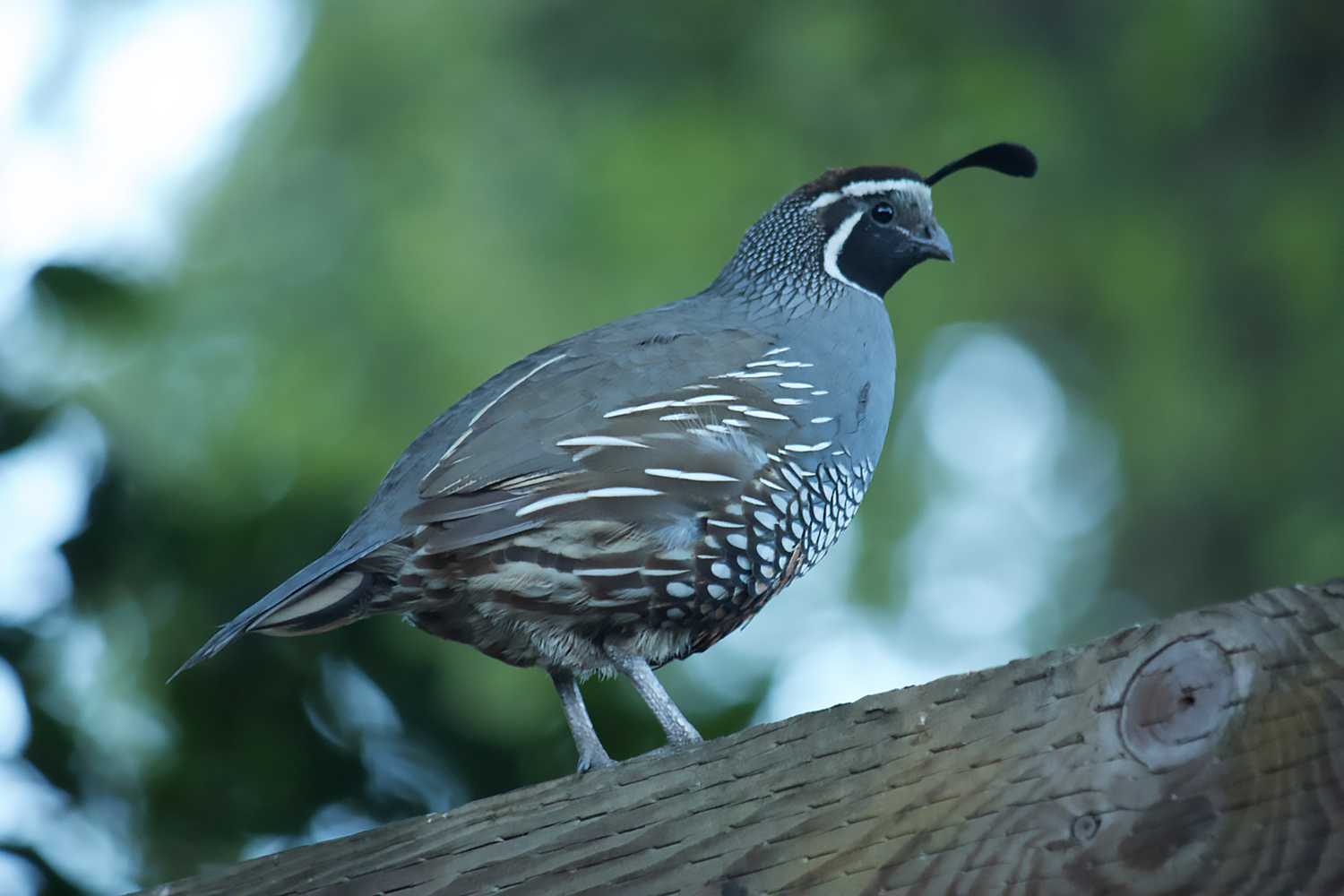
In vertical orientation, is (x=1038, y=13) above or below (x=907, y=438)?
above

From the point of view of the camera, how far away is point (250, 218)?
6.64m

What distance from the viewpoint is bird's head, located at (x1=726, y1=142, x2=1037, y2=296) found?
3127 mm

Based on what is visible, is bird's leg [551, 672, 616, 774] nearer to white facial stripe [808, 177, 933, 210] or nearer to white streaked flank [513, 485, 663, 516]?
white streaked flank [513, 485, 663, 516]

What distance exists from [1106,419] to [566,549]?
478cm

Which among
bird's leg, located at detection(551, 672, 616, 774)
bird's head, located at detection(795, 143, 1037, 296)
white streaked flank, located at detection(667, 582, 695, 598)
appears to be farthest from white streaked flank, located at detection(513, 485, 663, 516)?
bird's head, located at detection(795, 143, 1037, 296)

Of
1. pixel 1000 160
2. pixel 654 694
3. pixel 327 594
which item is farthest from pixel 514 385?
pixel 1000 160

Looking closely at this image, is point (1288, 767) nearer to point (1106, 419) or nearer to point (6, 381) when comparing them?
point (6, 381)

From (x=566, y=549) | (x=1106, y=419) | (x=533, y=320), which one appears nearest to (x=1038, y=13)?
(x=1106, y=419)

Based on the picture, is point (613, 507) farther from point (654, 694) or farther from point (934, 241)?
point (934, 241)

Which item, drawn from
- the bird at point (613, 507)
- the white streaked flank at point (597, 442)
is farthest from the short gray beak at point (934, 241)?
the white streaked flank at point (597, 442)

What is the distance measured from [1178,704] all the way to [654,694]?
1310 millimetres

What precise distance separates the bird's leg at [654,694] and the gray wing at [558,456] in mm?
311

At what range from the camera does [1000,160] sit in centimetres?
319

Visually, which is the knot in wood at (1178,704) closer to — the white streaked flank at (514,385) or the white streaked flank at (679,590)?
the white streaked flank at (679,590)
